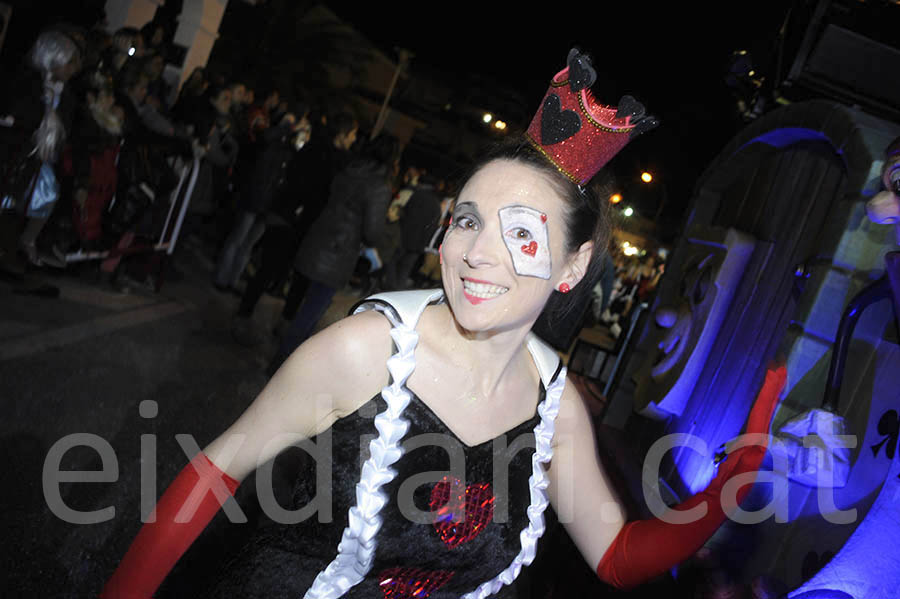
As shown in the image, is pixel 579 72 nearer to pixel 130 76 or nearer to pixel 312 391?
pixel 312 391

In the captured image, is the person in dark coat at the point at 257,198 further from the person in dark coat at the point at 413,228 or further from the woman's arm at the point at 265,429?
the woman's arm at the point at 265,429

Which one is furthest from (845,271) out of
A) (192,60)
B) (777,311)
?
(192,60)

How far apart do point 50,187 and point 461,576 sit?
178 inches

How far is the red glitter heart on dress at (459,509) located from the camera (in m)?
1.72

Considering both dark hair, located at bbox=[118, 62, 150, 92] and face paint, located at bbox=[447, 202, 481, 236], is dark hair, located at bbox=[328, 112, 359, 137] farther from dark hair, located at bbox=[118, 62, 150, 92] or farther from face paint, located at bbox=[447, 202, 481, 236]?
face paint, located at bbox=[447, 202, 481, 236]

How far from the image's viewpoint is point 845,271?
321cm

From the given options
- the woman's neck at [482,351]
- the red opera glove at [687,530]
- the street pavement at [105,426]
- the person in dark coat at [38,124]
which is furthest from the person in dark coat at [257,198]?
the red opera glove at [687,530]

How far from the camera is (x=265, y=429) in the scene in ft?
5.21

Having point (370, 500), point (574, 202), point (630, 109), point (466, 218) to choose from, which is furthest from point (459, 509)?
point (630, 109)

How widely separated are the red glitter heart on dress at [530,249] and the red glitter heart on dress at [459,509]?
2.19 ft

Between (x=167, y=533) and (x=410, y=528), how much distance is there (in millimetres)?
606

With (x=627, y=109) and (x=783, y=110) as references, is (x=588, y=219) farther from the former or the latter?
(x=783, y=110)

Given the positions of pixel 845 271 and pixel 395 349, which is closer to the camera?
pixel 395 349

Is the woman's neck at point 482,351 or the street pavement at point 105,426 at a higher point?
the woman's neck at point 482,351
